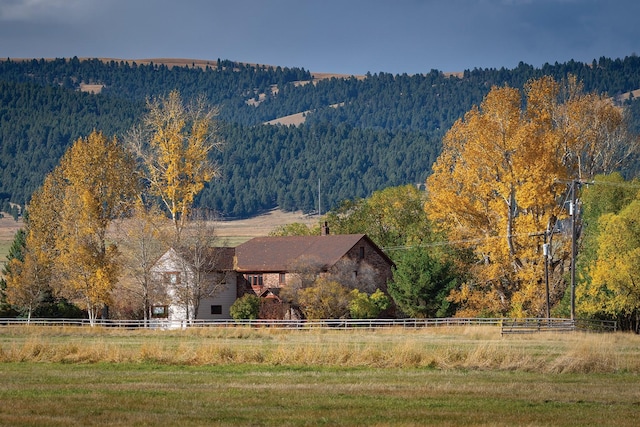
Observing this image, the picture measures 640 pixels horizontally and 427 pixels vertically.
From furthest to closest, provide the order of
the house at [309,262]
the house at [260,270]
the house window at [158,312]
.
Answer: the house window at [158,312] < the house at [309,262] < the house at [260,270]

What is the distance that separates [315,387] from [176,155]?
1575 inches

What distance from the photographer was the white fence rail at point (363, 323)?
55188 millimetres

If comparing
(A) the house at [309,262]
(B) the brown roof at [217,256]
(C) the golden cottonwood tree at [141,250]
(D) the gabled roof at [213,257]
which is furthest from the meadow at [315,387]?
(B) the brown roof at [217,256]

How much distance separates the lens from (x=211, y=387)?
944 inches

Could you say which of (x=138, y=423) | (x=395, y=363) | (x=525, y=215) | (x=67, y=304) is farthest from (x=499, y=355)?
(x=67, y=304)

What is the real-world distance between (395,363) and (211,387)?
25.0 feet

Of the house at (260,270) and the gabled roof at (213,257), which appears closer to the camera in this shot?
the gabled roof at (213,257)

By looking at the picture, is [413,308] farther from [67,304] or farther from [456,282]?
[67,304]

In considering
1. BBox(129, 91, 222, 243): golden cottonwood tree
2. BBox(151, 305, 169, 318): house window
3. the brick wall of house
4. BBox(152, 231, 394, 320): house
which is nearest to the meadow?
BBox(129, 91, 222, 243): golden cottonwood tree

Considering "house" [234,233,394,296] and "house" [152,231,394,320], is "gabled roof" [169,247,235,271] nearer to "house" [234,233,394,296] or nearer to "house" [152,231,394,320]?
"house" [152,231,394,320]

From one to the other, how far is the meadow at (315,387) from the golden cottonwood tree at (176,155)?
29.9 meters

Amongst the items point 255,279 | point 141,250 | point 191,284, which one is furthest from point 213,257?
point 141,250

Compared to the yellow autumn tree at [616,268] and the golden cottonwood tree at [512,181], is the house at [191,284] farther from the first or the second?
the yellow autumn tree at [616,268]

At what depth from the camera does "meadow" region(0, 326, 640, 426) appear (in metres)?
19.4
